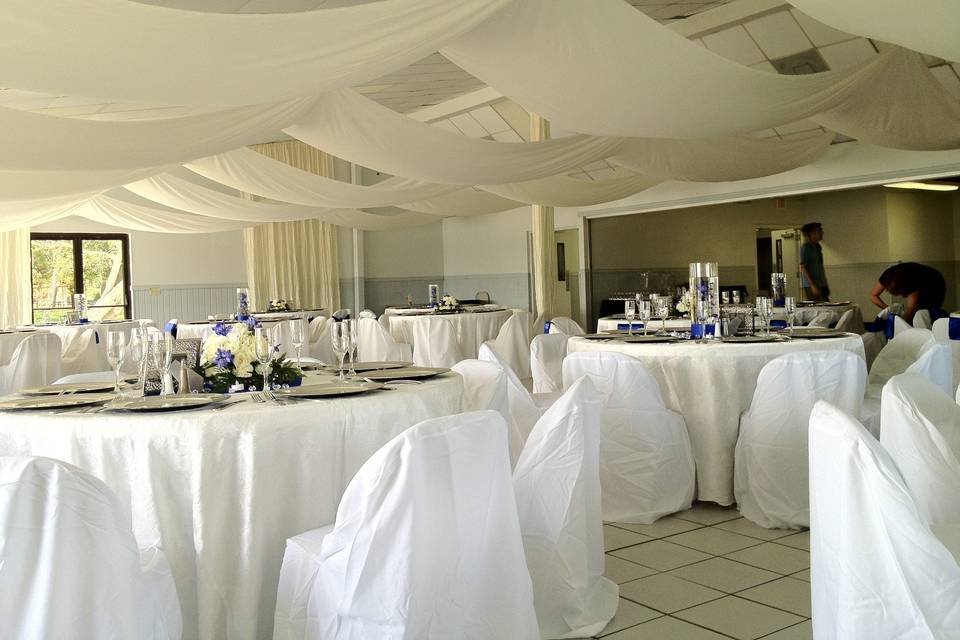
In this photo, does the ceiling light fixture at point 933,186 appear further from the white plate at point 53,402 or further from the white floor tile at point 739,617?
the white plate at point 53,402

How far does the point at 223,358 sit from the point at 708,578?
6.98 feet

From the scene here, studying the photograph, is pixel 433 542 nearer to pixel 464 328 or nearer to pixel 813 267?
pixel 464 328

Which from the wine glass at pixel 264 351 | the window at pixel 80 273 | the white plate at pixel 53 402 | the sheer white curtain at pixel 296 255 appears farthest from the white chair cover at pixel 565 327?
the sheer white curtain at pixel 296 255

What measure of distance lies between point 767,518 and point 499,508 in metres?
2.31

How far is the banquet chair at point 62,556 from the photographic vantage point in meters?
2.04

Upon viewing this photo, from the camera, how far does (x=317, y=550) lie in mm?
2562

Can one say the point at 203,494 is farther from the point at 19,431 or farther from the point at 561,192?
the point at 561,192

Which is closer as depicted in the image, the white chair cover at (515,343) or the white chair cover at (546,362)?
the white chair cover at (546,362)

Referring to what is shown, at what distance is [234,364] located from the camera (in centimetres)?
331

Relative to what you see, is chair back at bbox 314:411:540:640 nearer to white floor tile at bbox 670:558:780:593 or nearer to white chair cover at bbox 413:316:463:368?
white floor tile at bbox 670:558:780:593

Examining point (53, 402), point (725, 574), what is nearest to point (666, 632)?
point (725, 574)

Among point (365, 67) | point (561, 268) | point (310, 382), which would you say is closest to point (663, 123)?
point (365, 67)

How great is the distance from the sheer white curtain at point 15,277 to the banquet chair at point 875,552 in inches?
484

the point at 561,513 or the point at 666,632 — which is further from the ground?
the point at 561,513
